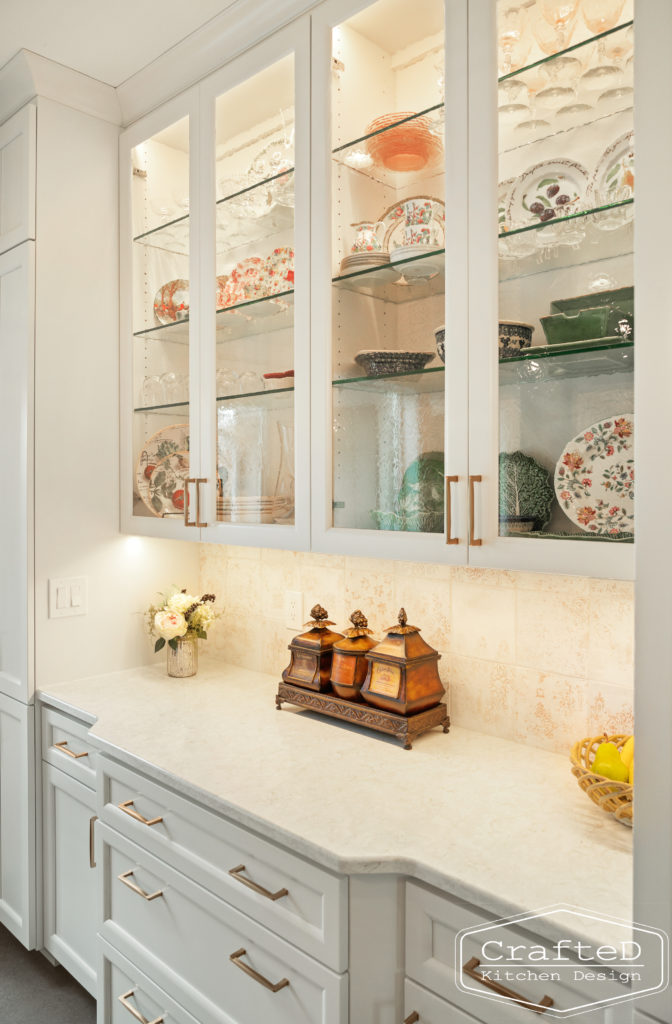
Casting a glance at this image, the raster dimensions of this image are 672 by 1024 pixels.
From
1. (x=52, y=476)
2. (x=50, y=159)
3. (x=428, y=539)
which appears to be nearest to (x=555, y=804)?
(x=428, y=539)

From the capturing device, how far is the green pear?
1.29 metres

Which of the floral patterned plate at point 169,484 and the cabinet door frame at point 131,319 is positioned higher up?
the cabinet door frame at point 131,319

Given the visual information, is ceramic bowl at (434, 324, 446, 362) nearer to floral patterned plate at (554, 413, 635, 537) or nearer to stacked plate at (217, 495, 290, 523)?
floral patterned plate at (554, 413, 635, 537)

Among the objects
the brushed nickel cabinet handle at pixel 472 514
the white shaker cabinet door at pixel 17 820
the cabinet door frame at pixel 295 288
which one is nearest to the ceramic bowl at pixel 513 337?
the brushed nickel cabinet handle at pixel 472 514

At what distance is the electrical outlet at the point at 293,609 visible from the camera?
220 cm

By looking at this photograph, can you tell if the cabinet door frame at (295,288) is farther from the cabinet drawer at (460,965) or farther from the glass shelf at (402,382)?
the cabinet drawer at (460,965)

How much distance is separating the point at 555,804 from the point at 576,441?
2.31 ft

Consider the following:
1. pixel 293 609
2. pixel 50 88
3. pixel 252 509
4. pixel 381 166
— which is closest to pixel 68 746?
pixel 293 609

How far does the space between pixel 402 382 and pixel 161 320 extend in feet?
3.26

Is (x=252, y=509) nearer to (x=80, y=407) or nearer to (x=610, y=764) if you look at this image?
(x=80, y=407)

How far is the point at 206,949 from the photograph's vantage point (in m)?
1.44

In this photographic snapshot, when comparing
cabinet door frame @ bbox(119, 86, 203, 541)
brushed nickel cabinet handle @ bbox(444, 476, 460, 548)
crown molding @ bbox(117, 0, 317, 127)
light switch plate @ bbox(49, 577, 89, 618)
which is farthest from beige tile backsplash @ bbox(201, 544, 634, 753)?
crown molding @ bbox(117, 0, 317, 127)

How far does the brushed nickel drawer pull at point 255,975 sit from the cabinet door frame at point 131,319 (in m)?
1.07

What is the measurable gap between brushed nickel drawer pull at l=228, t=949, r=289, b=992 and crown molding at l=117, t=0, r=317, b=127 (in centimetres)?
211
